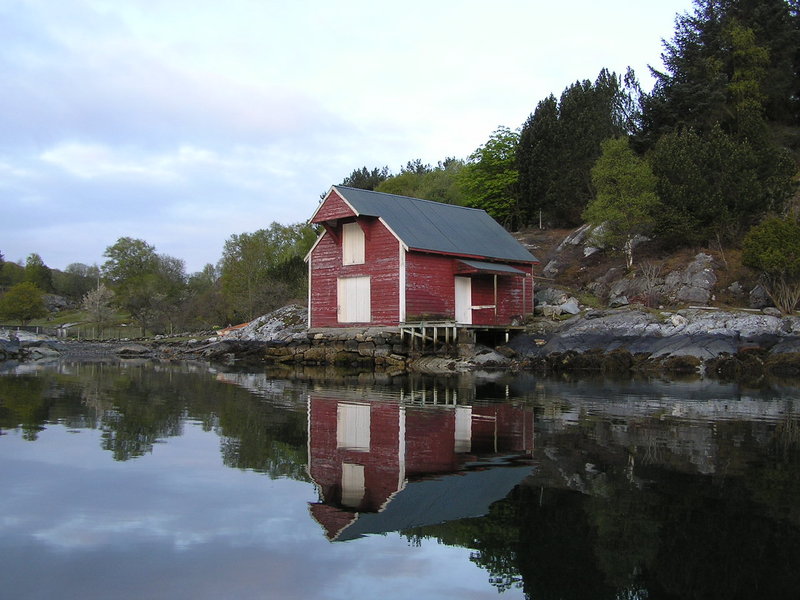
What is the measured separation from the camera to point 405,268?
30.2 m

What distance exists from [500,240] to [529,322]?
189 inches

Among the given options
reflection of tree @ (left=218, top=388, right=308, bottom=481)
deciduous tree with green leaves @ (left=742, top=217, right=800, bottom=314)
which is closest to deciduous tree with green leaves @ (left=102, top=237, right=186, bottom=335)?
deciduous tree with green leaves @ (left=742, top=217, right=800, bottom=314)

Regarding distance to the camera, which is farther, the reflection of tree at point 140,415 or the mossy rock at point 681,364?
the mossy rock at point 681,364

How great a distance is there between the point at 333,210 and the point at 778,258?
1809cm

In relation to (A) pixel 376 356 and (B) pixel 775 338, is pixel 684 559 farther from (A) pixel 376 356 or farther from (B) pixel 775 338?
(A) pixel 376 356

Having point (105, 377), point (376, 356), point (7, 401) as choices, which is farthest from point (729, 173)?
point (7, 401)

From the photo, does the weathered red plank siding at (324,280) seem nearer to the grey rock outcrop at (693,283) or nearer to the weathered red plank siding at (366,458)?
the grey rock outcrop at (693,283)

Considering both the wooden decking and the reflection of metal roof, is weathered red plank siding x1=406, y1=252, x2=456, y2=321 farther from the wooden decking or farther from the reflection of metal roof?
the reflection of metal roof

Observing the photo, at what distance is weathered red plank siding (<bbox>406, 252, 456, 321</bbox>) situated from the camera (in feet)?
100.0

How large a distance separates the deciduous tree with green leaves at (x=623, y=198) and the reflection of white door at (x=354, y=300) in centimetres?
1271

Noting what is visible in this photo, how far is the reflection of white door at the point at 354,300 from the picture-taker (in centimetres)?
3177

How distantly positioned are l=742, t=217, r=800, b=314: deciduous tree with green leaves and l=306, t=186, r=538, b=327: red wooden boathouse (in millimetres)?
9454

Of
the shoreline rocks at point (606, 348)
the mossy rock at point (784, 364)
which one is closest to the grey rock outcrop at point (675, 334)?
the shoreline rocks at point (606, 348)

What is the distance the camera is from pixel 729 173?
110 feet
